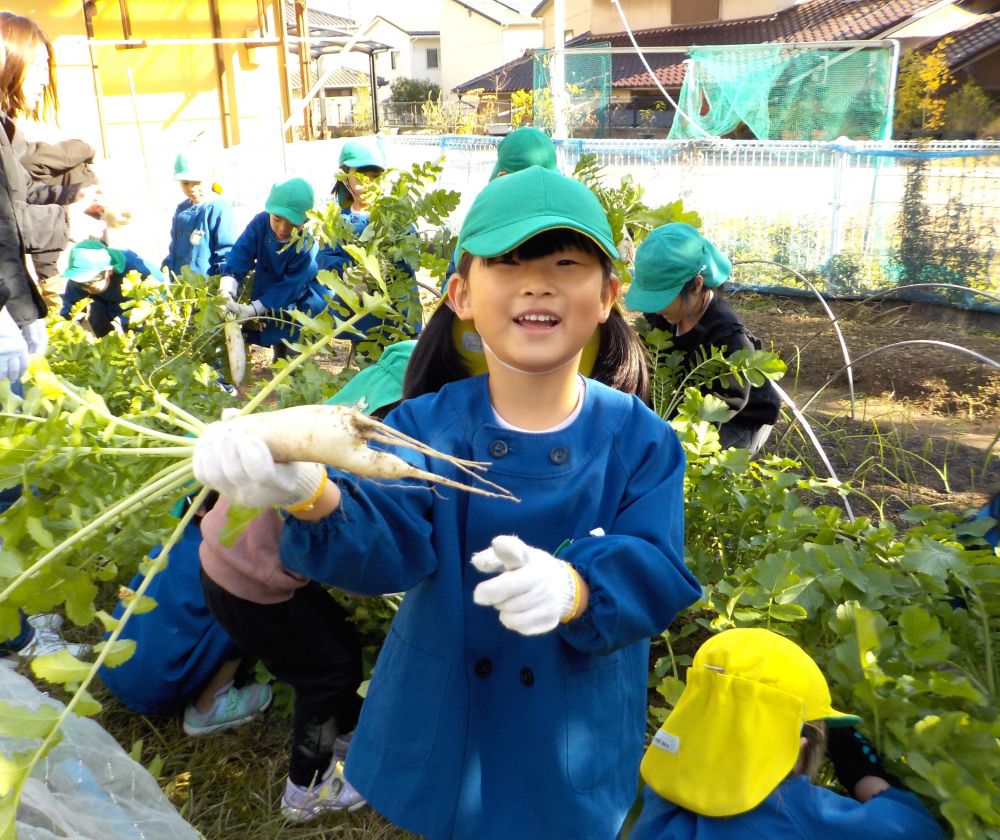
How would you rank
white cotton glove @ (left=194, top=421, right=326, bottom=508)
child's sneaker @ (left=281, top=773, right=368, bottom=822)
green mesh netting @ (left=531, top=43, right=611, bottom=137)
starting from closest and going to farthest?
1. white cotton glove @ (left=194, top=421, right=326, bottom=508)
2. child's sneaker @ (left=281, top=773, right=368, bottom=822)
3. green mesh netting @ (left=531, top=43, right=611, bottom=137)

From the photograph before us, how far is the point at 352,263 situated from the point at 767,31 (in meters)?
23.7

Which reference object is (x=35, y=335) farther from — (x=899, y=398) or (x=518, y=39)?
(x=518, y=39)

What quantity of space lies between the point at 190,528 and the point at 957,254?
6.98 metres

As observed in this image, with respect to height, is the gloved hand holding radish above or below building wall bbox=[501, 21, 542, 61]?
below

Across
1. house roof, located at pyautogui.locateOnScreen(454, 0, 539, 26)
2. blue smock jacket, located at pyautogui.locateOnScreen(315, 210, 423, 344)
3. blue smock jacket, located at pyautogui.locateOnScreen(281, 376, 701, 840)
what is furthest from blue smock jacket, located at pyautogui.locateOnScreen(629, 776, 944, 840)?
house roof, located at pyautogui.locateOnScreen(454, 0, 539, 26)

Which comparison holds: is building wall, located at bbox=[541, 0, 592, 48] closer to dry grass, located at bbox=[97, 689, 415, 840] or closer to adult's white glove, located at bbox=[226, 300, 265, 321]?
adult's white glove, located at bbox=[226, 300, 265, 321]

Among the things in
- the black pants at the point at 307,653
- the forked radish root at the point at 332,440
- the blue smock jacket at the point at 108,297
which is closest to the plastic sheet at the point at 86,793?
the black pants at the point at 307,653

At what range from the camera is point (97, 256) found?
4.68 m

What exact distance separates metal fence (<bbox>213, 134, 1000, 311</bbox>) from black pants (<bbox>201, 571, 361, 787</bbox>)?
5.07 m

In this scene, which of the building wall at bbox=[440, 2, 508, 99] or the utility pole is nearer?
the utility pole

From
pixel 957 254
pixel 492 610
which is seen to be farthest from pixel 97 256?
pixel 957 254

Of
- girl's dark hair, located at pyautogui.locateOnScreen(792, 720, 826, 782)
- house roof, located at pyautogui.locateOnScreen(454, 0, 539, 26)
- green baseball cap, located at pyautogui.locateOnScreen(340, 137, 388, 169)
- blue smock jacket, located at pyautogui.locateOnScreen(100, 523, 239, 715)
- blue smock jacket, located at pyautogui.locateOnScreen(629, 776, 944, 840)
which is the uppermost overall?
house roof, located at pyautogui.locateOnScreen(454, 0, 539, 26)

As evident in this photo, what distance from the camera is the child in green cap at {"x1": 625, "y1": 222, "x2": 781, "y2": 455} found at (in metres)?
2.96

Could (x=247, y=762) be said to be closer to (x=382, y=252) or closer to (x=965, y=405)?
(x=382, y=252)
